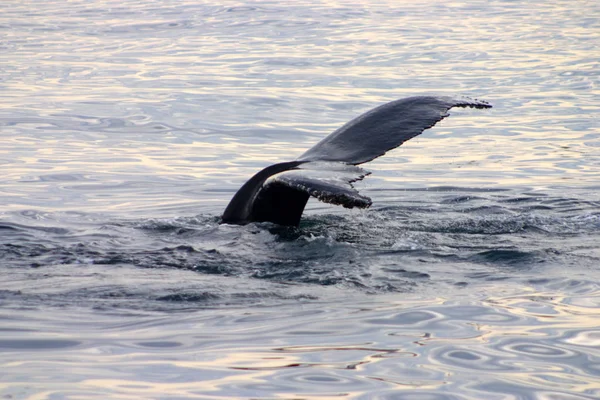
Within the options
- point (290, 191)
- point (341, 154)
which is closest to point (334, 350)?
point (290, 191)

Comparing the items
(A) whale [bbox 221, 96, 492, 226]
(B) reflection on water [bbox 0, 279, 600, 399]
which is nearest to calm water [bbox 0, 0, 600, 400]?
(B) reflection on water [bbox 0, 279, 600, 399]

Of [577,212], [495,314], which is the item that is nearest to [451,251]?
[495,314]

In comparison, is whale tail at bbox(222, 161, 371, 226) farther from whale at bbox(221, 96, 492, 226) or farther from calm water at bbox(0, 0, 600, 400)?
calm water at bbox(0, 0, 600, 400)

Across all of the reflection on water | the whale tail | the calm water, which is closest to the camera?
the reflection on water

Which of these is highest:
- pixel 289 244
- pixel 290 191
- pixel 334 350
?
pixel 290 191

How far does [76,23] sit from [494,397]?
23062 mm

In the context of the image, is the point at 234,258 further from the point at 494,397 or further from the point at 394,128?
the point at 494,397

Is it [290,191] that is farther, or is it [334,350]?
[290,191]

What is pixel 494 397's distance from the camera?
365cm

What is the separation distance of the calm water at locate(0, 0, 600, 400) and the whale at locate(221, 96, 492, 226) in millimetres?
127

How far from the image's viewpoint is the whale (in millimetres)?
5660

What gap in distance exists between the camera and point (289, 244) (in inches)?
231

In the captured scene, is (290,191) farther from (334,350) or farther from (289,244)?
(334,350)

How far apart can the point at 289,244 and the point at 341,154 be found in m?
0.59
